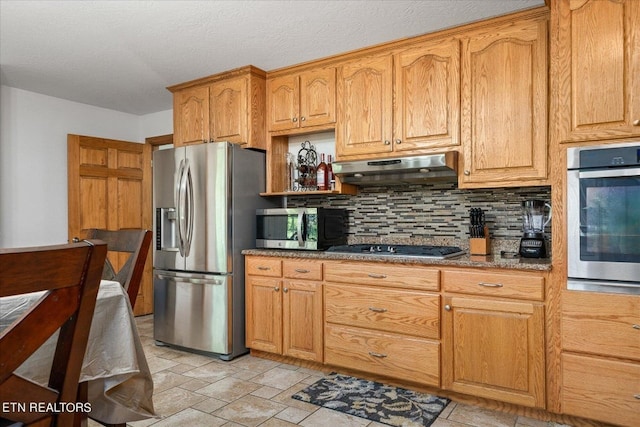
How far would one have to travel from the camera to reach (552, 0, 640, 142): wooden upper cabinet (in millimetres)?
2039

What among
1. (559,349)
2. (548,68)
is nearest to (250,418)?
(559,349)

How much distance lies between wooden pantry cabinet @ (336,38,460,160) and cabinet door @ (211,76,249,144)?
33.1 inches

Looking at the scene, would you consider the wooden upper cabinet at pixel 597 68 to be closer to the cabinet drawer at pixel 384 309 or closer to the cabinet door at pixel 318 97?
the cabinet drawer at pixel 384 309

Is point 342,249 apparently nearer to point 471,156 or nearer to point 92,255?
point 471,156

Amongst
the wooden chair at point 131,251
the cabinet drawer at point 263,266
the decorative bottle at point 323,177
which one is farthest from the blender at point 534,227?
the wooden chair at point 131,251

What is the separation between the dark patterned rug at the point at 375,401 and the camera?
2.26 meters

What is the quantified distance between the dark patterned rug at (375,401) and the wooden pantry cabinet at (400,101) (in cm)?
159

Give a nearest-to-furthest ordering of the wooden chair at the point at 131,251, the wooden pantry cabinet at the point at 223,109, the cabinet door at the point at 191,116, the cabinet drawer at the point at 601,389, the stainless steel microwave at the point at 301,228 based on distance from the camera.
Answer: the wooden chair at the point at 131,251, the cabinet drawer at the point at 601,389, the stainless steel microwave at the point at 301,228, the wooden pantry cabinet at the point at 223,109, the cabinet door at the point at 191,116

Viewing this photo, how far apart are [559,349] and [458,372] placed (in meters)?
0.56

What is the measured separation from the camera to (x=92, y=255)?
2.68 feet

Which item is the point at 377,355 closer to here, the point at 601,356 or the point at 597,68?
the point at 601,356

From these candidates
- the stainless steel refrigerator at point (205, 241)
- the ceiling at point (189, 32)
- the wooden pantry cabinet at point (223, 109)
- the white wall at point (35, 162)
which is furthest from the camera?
the white wall at point (35, 162)

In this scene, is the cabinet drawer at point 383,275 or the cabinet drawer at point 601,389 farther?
the cabinet drawer at point 383,275

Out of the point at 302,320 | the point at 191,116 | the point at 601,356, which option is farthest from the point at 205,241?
the point at 601,356
